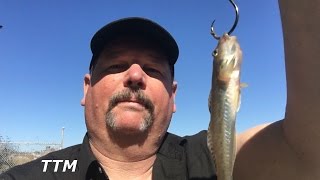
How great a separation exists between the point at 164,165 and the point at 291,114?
1.40m

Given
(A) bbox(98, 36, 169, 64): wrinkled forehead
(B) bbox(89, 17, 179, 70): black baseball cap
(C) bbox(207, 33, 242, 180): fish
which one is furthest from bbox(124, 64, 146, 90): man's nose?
(C) bbox(207, 33, 242, 180): fish

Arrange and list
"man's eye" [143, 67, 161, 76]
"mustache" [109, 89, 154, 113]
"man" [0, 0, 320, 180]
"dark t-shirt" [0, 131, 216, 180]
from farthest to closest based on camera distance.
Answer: "man's eye" [143, 67, 161, 76] → "mustache" [109, 89, 154, 113] → "dark t-shirt" [0, 131, 216, 180] → "man" [0, 0, 320, 180]

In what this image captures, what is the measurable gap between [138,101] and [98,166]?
2.25 feet

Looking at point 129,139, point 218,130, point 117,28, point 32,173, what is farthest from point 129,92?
point 218,130

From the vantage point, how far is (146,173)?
13.3 feet

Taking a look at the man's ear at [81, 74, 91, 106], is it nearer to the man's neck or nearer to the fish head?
the man's neck

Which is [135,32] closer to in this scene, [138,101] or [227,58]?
[138,101]

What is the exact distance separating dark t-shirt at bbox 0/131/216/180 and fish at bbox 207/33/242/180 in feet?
3.25

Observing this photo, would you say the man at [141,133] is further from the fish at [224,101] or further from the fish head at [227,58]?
the fish head at [227,58]

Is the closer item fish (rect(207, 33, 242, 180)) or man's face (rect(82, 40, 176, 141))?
fish (rect(207, 33, 242, 180))

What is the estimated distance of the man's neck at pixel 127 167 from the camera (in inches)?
158

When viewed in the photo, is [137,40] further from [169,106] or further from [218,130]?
[218,130]

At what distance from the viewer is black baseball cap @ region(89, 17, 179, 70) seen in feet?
14.0

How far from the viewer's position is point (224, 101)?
8.32 feet
